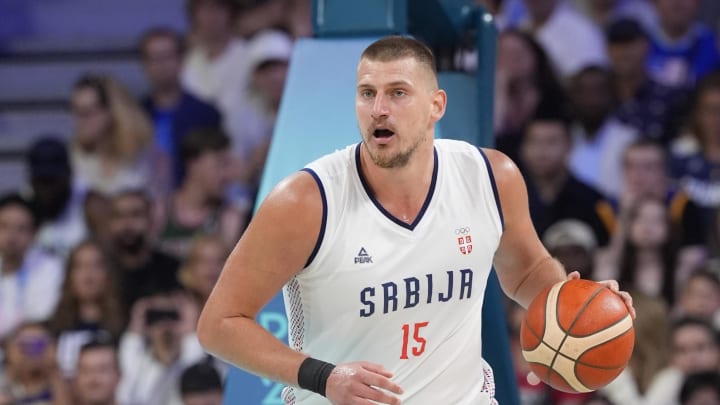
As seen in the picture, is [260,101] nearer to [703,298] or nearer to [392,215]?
[703,298]

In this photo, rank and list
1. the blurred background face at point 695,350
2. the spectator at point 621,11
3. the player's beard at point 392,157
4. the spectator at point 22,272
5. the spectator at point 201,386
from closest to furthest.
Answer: the player's beard at point 392,157 < the blurred background face at point 695,350 < the spectator at point 201,386 < the spectator at point 22,272 < the spectator at point 621,11

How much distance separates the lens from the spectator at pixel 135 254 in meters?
8.00

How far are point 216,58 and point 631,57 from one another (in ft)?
9.40

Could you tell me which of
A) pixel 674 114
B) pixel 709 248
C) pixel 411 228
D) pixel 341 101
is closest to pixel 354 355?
pixel 411 228

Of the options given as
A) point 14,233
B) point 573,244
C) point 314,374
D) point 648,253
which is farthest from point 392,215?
point 14,233

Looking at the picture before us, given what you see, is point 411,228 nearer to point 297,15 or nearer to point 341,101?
point 341,101

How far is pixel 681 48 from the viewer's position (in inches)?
336

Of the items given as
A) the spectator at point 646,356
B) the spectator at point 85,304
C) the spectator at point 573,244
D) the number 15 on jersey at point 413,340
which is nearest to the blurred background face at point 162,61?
the spectator at point 85,304

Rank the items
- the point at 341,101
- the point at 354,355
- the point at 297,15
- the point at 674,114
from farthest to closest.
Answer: the point at 297,15, the point at 674,114, the point at 341,101, the point at 354,355

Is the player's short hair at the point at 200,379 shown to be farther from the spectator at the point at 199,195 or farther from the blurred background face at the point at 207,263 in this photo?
the spectator at the point at 199,195

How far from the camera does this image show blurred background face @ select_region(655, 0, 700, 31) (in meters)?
8.45

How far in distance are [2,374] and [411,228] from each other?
174 inches

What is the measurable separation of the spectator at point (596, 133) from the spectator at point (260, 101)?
1.95 meters

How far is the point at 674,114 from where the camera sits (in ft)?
26.9
